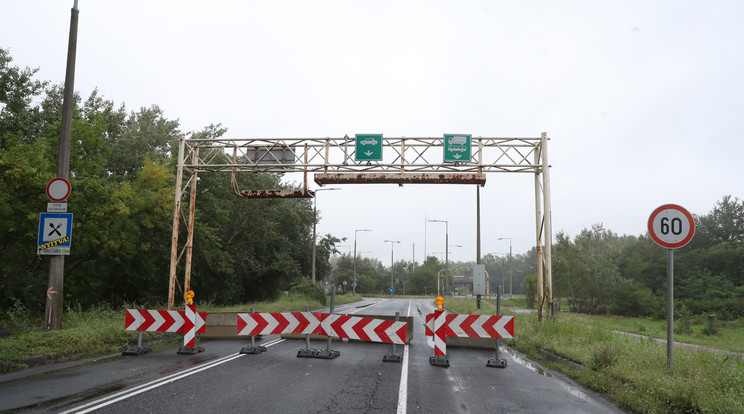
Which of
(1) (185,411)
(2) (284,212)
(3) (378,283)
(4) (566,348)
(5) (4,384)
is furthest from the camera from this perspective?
(3) (378,283)

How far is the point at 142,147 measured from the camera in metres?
31.0

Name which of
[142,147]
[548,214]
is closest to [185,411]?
[548,214]

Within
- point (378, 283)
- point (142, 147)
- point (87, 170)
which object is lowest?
point (378, 283)

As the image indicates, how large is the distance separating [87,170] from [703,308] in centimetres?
4483

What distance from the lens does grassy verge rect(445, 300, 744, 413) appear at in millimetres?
6184

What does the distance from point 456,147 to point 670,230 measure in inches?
400

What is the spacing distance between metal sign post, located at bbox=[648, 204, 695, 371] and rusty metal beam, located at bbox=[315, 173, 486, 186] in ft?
30.8

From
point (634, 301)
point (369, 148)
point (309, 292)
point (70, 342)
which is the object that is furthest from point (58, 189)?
point (634, 301)

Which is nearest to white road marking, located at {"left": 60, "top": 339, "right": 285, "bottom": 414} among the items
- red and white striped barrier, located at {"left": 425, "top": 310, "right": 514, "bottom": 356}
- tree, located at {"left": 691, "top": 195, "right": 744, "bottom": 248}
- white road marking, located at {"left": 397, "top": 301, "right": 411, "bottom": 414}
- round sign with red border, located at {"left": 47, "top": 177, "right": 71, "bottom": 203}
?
white road marking, located at {"left": 397, "top": 301, "right": 411, "bottom": 414}

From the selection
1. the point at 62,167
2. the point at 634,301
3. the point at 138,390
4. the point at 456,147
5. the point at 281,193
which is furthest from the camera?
the point at 634,301

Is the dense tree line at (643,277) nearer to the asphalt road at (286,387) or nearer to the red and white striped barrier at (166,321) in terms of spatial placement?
the asphalt road at (286,387)

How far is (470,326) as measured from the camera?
11.1 meters

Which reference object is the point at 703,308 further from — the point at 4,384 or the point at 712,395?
the point at 4,384

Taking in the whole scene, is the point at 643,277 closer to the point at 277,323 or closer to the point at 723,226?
the point at 723,226
